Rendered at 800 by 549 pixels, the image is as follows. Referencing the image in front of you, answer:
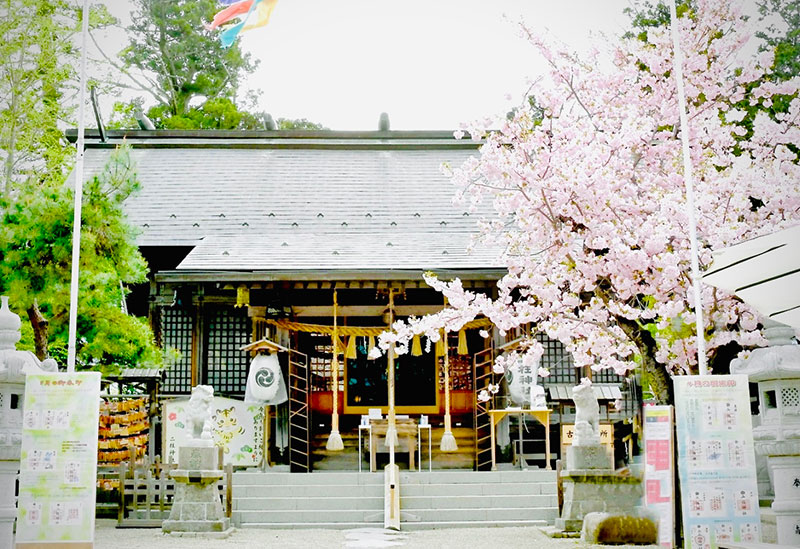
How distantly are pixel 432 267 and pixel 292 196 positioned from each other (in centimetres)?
528

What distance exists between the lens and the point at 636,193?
33.0ft

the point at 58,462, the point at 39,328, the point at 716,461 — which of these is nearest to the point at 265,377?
the point at 39,328

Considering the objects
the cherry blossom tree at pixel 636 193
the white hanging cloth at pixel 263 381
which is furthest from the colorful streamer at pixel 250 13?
the white hanging cloth at pixel 263 381

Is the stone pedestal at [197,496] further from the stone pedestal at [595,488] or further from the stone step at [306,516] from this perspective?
the stone pedestal at [595,488]

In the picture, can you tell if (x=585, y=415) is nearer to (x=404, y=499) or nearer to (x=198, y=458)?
(x=404, y=499)

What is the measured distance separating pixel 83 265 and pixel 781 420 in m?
8.87

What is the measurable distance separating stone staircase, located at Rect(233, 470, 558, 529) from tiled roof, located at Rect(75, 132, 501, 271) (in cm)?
362

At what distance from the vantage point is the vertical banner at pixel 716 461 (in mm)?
7074

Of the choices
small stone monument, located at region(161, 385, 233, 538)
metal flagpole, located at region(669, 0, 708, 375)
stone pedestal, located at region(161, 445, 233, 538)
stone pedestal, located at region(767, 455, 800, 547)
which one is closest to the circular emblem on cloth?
small stone monument, located at region(161, 385, 233, 538)

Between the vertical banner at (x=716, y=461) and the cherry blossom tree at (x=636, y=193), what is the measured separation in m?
1.50

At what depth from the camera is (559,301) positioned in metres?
10.4

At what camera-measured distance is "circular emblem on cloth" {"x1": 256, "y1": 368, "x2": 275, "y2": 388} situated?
14062 millimetres

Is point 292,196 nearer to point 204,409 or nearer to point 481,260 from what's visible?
point 481,260

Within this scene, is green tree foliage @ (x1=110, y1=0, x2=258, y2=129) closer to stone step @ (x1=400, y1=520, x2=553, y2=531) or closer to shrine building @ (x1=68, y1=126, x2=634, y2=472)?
shrine building @ (x1=68, y1=126, x2=634, y2=472)
